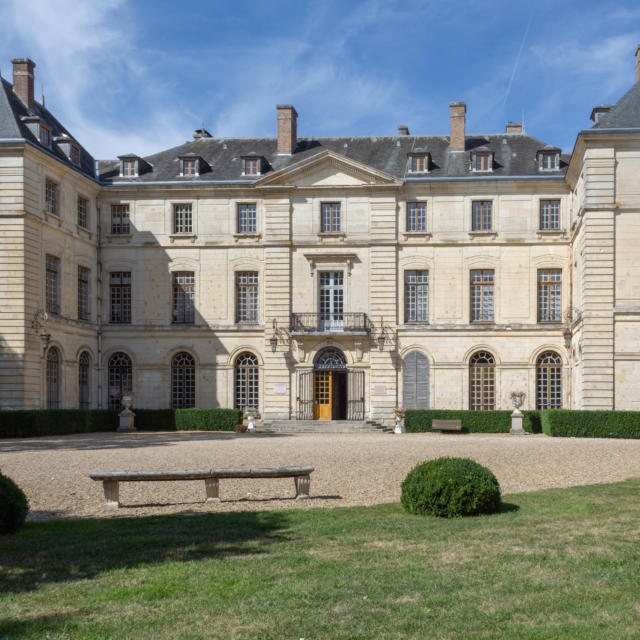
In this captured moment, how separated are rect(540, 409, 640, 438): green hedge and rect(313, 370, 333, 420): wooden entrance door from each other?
835cm

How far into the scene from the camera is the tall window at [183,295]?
2934 centimetres

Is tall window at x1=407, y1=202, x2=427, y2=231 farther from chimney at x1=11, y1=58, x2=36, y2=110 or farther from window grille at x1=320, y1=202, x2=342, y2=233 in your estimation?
chimney at x1=11, y1=58, x2=36, y2=110

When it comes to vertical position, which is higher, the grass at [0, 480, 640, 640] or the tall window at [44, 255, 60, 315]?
the tall window at [44, 255, 60, 315]

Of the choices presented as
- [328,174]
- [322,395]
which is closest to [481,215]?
[328,174]

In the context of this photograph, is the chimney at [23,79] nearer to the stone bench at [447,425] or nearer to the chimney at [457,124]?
the chimney at [457,124]

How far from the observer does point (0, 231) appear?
954 inches

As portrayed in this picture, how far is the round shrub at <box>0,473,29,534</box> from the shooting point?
26.4ft

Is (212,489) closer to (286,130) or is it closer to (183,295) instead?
(183,295)

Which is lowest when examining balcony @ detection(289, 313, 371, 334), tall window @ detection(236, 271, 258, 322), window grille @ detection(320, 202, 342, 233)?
balcony @ detection(289, 313, 371, 334)

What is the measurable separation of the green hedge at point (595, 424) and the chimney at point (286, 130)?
45.8 ft

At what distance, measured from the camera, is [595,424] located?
22.4 metres

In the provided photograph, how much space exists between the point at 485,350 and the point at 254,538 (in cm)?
2143

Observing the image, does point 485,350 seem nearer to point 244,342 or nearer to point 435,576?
point 244,342

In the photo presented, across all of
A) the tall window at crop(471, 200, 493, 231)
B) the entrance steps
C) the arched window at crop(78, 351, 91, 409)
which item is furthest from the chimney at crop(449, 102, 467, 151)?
the arched window at crop(78, 351, 91, 409)
